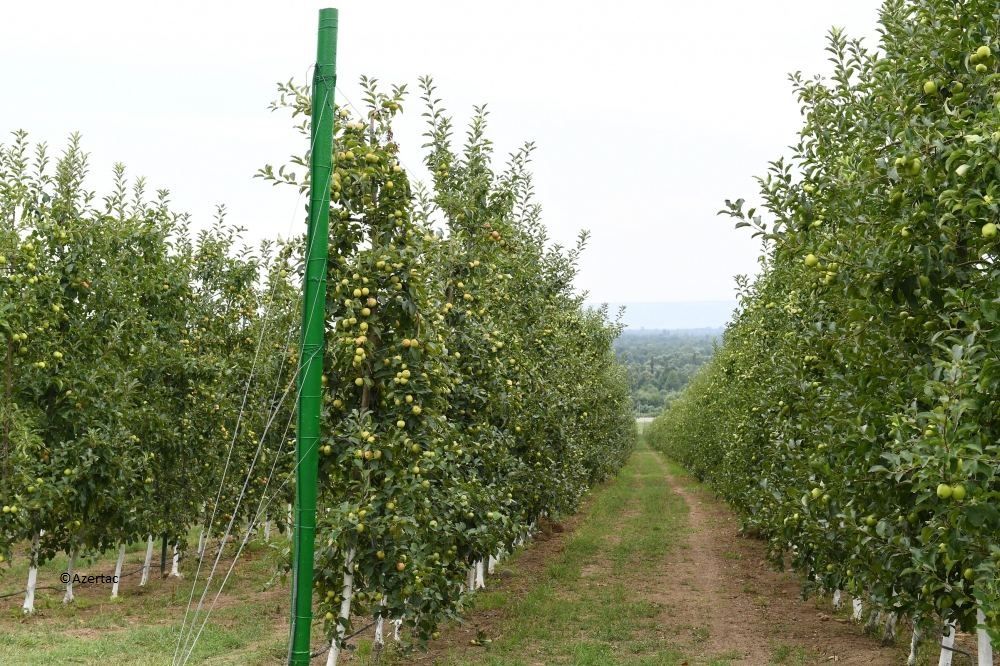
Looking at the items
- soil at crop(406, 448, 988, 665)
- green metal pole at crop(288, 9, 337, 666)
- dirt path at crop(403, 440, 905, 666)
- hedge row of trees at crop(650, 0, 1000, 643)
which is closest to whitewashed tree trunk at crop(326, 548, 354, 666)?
green metal pole at crop(288, 9, 337, 666)

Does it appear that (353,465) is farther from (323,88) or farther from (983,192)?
(983,192)

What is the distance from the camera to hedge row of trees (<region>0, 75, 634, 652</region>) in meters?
7.73

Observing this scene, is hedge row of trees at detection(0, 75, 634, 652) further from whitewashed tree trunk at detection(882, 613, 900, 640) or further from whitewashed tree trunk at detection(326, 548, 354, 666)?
whitewashed tree trunk at detection(882, 613, 900, 640)

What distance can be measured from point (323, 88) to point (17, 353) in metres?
6.96

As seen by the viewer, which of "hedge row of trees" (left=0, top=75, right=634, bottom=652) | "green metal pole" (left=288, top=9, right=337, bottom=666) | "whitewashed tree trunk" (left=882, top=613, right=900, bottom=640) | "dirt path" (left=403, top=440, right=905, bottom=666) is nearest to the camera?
"green metal pole" (left=288, top=9, right=337, bottom=666)

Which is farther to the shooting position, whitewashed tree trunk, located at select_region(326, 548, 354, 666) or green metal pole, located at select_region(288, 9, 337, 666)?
whitewashed tree trunk, located at select_region(326, 548, 354, 666)

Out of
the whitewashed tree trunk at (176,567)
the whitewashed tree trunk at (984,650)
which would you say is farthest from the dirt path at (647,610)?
the whitewashed tree trunk at (176,567)

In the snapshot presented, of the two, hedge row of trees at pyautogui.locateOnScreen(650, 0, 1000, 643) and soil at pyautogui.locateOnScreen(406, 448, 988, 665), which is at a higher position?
hedge row of trees at pyautogui.locateOnScreen(650, 0, 1000, 643)

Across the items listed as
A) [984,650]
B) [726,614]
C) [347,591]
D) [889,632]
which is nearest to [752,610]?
[726,614]

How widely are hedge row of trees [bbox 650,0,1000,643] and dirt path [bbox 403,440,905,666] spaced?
3181 mm

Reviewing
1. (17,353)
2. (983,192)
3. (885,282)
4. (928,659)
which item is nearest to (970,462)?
(983,192)

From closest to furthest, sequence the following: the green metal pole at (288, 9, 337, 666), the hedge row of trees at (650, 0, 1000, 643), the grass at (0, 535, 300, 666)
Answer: the hedge row of trees at (650, 0, 1000, 643) < the green metal pole at (288, 9, 337, 666) < the grass at (0, 535, 300, 666)

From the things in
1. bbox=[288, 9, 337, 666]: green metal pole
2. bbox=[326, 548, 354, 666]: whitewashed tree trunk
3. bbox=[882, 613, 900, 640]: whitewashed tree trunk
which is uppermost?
bbox=[288, 9, 337, 666]: green metal pole

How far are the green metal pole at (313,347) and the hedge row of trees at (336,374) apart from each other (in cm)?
55
